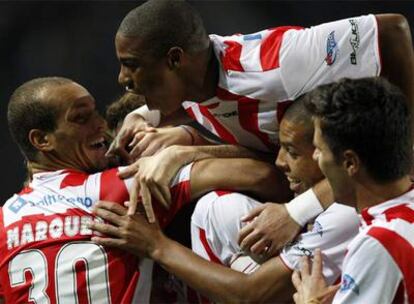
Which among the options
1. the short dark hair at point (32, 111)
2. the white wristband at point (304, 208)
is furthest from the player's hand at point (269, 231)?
the short dark hair at point (32, 111)

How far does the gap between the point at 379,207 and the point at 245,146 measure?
2.52 feet

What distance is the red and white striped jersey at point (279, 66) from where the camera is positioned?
108 inches

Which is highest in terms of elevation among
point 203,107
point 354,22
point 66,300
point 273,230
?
point 354,22

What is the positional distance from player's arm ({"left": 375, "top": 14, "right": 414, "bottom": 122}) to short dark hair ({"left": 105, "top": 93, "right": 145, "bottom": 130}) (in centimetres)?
95

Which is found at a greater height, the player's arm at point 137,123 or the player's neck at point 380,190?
the player's neck at point 380,190

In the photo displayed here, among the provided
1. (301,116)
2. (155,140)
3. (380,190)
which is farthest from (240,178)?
(380,190)

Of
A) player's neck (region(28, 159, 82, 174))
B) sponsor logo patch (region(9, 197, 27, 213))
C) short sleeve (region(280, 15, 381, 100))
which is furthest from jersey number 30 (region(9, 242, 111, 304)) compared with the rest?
short sleeve (region(280, 15, 381, 100))

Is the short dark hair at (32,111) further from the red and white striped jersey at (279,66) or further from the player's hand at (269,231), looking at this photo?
the player's hand at (269,231)

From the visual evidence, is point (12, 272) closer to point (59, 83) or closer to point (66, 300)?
point (66, 300)

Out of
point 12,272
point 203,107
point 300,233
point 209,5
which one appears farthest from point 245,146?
point 209,5

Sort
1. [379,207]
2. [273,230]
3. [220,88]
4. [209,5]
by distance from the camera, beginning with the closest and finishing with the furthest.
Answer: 1. [379,207]
2. [273,230]
3. [220,88]
4. [209,5]

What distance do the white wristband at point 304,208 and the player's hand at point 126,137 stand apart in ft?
2.02

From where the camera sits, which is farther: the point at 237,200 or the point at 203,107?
the point at 203,107

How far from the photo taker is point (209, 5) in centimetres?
463
